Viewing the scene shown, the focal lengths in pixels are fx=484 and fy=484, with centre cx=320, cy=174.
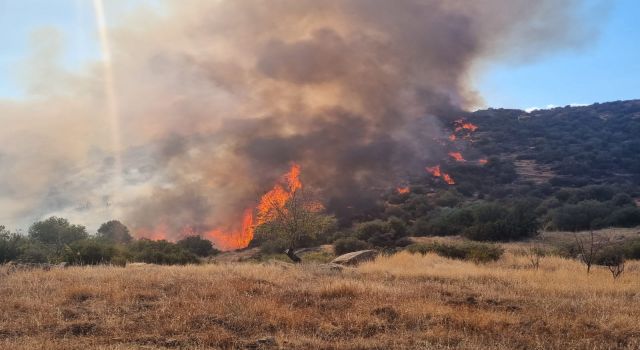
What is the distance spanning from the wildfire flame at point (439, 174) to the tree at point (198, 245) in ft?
118

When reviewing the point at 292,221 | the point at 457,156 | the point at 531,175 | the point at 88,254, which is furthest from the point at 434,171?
the point at 88,254

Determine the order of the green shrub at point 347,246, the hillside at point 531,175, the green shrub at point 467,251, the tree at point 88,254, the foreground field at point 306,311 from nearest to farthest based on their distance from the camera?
the foreground field at point 306,311 < the green shrub at point 467,251 < the tree at point 88,254 < the green shrub at point 347,246 < the hillside at point 531,175

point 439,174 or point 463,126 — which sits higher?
point 463,126

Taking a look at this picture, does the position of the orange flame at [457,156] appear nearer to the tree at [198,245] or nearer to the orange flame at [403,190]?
the orange flame at [403,190]

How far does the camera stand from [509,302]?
12016 mm

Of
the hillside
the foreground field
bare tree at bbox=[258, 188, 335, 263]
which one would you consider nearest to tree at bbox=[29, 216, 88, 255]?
bare tree at bbox=[258, 188, 335, 263]

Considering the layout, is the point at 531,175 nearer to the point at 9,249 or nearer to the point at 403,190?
the point at 403,190

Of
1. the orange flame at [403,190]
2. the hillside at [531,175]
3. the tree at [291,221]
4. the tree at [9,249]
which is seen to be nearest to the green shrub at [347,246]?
the tree at [291,221]

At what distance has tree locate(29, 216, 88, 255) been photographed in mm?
39200

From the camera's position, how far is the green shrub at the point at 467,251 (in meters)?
22.9

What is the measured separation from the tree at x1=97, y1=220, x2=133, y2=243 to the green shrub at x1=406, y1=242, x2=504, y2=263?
28.8m

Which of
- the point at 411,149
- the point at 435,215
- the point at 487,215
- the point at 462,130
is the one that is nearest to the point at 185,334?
the point at 487,215

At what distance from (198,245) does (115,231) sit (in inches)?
478

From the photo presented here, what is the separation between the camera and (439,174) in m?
67.2
